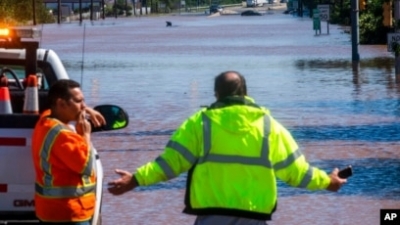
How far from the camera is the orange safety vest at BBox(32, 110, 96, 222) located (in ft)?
22.5

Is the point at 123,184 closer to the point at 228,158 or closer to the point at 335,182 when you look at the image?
the point at 228,158

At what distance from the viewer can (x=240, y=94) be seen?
6434mm

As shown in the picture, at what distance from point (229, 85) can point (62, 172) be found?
1090 mm

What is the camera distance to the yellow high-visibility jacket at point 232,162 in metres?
6.25

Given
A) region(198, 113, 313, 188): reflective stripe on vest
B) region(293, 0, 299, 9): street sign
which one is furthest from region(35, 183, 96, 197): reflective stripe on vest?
region(293, 0, 299, 9): street sign

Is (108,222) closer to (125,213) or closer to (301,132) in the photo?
(125,213)

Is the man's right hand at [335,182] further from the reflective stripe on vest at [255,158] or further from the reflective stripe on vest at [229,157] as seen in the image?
the reflective stripe on vest at [229,157]

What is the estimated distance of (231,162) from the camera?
6.27 m

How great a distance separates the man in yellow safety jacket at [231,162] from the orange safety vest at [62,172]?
0.54 m

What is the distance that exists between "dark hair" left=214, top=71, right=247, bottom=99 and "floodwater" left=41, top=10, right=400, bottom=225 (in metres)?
2.75

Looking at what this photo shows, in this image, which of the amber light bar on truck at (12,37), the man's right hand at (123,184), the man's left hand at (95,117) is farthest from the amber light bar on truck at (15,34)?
the man's right hand at (123,184)

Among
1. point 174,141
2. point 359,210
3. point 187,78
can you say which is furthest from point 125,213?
point 187,78

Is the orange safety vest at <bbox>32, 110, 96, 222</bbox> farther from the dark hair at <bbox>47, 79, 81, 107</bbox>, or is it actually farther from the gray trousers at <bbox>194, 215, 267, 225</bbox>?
the gray trousers at <bbox>194, 215, 267, 225</bbox>

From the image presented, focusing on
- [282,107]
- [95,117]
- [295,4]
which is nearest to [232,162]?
[95,117]
